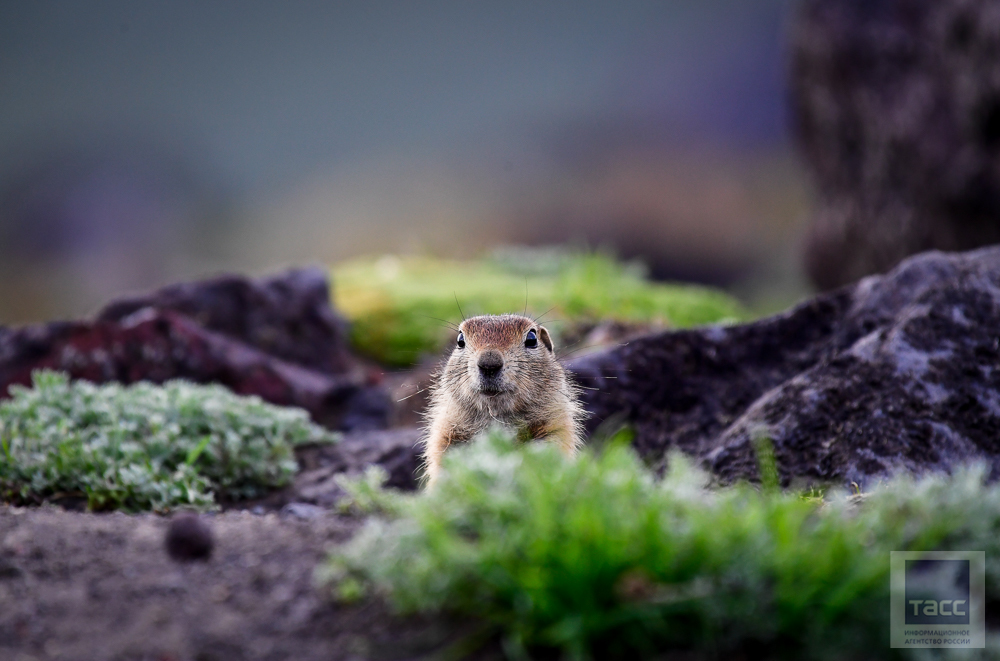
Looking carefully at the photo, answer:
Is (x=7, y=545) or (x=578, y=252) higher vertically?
(x=578, y=252)

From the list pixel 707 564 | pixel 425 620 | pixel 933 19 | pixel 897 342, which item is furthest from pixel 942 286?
pixel 933 19

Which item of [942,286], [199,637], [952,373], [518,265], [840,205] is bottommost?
[199,637]

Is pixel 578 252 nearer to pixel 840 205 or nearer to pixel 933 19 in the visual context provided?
pixel 840 205

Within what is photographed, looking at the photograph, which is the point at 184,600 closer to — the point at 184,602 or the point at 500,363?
the point at 184,602

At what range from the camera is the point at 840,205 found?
38.3 ft

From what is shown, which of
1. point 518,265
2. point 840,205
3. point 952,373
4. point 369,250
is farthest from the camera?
point 369,250

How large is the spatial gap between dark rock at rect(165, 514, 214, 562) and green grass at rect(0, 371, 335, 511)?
1.90 m

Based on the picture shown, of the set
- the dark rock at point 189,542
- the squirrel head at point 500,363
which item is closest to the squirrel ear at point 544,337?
the squirrel head at point 500,363

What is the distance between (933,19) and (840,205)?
109 inches

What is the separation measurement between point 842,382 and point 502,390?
1867mm

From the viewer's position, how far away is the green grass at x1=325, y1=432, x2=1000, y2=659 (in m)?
2.40

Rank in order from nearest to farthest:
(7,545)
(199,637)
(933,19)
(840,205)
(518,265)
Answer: (199,637), (7,545), (933,19), (840,205), (518,265)

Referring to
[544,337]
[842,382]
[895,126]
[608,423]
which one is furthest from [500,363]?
[895,126]

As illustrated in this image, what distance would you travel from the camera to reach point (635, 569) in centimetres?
248
